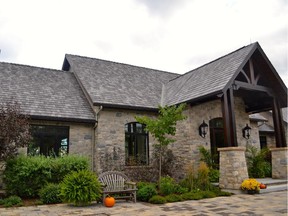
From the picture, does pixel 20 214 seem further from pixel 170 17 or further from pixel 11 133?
pixel 170 17

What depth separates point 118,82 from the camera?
14852 millimetres

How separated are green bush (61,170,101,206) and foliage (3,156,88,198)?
151 cm

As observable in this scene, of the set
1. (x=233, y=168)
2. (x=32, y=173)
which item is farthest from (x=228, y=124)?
(x=32, y=173)

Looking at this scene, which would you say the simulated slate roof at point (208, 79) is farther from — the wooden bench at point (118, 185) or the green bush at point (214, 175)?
the wooden bench at point (118, 185)

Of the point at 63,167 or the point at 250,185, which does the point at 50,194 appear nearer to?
the point at 63,167

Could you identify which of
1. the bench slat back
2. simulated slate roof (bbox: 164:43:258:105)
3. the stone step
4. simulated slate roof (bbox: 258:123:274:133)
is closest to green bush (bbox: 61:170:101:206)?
the bench slat back

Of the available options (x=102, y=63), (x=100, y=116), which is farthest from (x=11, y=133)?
(x=102, y=63)

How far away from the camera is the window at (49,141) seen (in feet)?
35.6

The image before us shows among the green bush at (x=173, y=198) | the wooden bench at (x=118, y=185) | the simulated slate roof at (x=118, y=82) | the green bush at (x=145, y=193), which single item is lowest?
the green bush at (x=173, y=198)

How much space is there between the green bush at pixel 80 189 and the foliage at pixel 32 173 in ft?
4.96

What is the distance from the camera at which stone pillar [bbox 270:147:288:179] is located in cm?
1204

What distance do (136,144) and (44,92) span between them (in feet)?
16.7

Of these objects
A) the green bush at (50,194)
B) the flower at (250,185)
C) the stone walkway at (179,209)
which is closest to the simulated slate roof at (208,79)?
the flower at (250,185)

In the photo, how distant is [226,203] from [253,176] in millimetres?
5955
